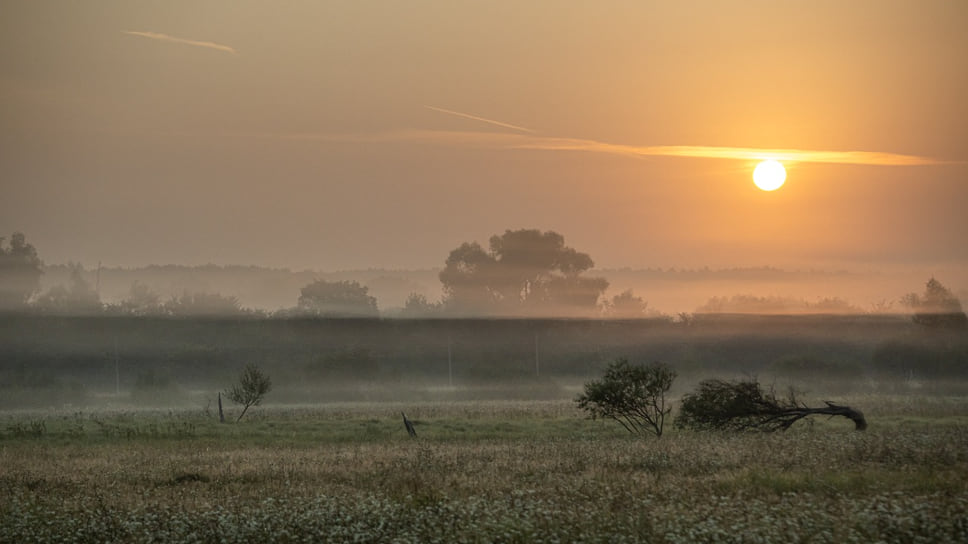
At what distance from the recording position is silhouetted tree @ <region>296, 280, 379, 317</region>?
528ft

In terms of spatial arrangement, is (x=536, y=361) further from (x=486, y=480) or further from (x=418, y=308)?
(x=486, y=480)

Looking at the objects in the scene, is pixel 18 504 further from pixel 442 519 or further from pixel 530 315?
pixel 530 315

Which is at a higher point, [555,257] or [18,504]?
[555,257]

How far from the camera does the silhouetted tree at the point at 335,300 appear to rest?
528 ft

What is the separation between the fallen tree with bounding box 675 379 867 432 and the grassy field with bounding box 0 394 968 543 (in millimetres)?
1194

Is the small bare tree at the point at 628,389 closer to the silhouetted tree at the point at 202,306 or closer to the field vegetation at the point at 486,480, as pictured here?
the field vegetation at the point at 486,480

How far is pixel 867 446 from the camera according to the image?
96.8 feet

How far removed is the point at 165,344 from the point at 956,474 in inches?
5109

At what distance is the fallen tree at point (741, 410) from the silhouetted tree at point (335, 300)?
12075cm

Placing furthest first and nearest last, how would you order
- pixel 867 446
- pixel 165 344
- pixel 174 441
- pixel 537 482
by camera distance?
pixel 165 344 < pixel 174 441 < pixel 867 446 < pixel 537 482

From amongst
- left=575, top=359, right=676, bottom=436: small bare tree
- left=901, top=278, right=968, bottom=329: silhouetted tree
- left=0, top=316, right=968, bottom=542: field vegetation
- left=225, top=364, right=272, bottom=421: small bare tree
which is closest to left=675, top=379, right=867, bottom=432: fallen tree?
left=0, top=316, right=968, bottom=542: field vegetation

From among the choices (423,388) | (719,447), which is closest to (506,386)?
(423,388)

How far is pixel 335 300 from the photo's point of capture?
16475 centimetres

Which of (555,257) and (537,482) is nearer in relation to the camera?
(537,482)
